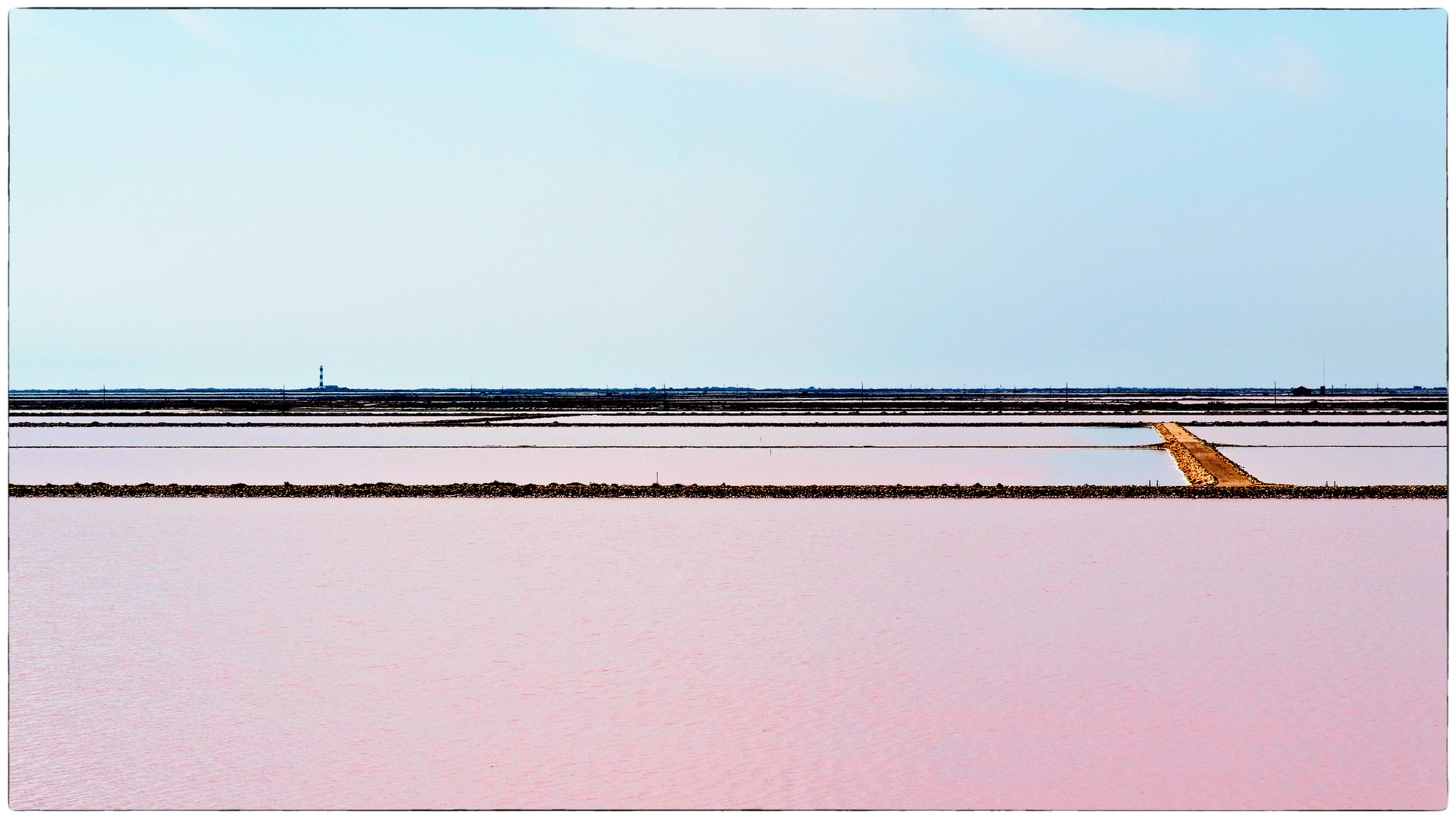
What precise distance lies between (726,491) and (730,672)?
32.1 ft

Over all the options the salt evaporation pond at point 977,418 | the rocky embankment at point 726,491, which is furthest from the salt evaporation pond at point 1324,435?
the rocky embankment at point 726,491

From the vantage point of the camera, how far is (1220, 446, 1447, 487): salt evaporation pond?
18.5 meters

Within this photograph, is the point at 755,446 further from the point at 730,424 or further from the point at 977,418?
the point at 977,418

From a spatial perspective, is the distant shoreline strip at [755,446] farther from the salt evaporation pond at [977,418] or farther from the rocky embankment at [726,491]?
the salt evaporation pond at [977,418]

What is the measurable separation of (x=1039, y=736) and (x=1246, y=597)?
3842mm

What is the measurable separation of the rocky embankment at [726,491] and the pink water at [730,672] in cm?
406

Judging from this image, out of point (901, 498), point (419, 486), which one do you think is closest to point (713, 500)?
point (901, 498)

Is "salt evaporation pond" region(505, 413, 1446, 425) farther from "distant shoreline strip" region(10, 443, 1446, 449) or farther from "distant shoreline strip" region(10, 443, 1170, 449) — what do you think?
"distant shoreline strip" region(10, 443, 1170, 449)

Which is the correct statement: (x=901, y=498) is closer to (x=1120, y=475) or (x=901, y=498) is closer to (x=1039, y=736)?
(x=1120, y=475)

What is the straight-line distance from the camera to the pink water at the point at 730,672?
17.4 ft

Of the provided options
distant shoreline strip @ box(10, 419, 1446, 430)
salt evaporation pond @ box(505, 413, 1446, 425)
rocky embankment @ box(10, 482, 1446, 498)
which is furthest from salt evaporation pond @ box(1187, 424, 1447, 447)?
rocky embankment @ box(10, 482, 1446, 498)

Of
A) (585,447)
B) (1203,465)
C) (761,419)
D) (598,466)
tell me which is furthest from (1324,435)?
(598,466)

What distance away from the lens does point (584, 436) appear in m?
32.8

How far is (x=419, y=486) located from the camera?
682 inches
